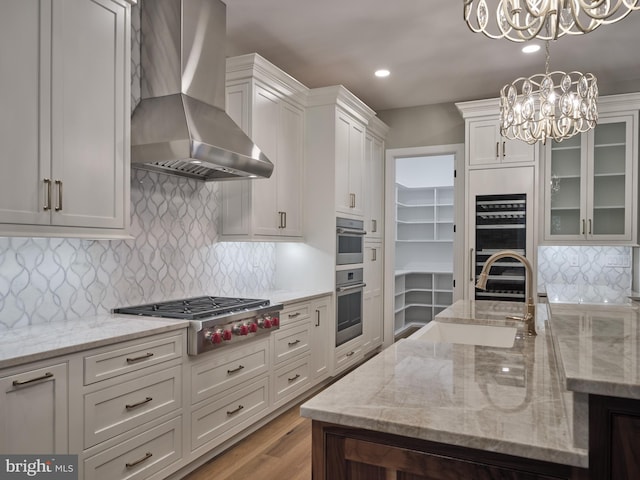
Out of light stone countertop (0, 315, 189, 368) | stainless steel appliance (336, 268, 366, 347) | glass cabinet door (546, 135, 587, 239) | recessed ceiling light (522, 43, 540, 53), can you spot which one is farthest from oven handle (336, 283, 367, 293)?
recessed ceiling light (522, 43, 540, 53)

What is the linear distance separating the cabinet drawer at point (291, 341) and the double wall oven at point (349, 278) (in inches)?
22.9

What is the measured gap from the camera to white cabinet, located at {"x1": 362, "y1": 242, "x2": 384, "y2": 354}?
16.5 ft

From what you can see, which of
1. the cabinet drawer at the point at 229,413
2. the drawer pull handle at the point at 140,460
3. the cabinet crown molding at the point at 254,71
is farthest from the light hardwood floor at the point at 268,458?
the cabinet crown molding at the point at 254,71

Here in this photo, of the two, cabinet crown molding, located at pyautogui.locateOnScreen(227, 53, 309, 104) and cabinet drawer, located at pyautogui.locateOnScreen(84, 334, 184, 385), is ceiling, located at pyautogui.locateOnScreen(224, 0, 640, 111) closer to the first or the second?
cabinet crown molding, located at pyautogui.locateOnScreen(227, 53, 309, 104)

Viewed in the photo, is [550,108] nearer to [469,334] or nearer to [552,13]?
[552,13]

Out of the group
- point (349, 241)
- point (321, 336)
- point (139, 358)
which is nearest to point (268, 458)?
point (139, 358)

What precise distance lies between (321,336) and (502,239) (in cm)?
204

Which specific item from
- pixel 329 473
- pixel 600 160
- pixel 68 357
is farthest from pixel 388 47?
pixel 329 473

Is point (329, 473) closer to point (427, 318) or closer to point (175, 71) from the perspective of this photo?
point (175, 71)

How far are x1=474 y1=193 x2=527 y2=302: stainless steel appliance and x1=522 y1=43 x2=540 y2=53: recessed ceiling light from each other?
4.32ft

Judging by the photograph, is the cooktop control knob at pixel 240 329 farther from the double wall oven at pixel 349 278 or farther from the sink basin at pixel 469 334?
the double wall oven at pixel 349 278

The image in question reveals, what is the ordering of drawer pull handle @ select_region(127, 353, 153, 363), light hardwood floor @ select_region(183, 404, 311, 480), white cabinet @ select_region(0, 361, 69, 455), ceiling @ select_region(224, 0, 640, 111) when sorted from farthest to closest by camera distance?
1. ceiling @ select_region(224, 0, 640, 111)
2. light hardwood floor @ select_region(183, 404, 311, 480)
3. drawer pull handle @ select_region(127, 353, 153, 363)
4. white cabinet @ select_region(0, 361, 69, 455)

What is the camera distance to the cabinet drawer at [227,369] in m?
2.62

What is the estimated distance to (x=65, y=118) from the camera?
7.04 feet
